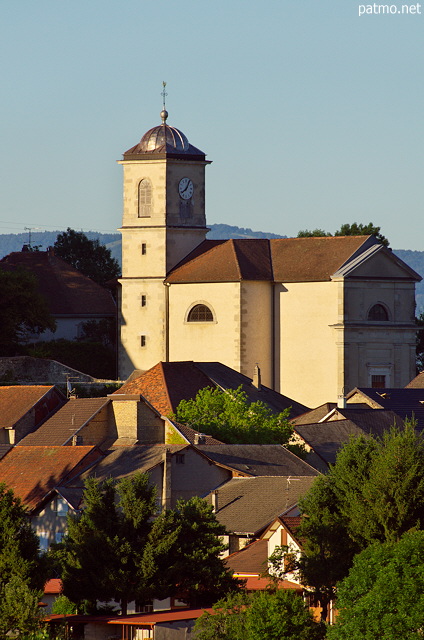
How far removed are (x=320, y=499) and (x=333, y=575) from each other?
3135 mm

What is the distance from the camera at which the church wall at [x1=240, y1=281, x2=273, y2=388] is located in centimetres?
8662

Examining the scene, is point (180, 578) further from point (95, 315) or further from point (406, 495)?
point (95, 315)

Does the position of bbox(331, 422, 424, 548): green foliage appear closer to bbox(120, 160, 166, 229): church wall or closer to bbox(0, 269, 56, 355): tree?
bbox(0, 269, 56, 355): tree

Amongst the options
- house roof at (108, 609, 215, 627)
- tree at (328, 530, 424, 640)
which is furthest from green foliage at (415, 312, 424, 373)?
tree at (328, 530, 424, 640)

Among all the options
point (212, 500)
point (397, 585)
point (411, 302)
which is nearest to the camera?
point (397, 585)

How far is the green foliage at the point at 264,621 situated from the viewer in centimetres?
4469

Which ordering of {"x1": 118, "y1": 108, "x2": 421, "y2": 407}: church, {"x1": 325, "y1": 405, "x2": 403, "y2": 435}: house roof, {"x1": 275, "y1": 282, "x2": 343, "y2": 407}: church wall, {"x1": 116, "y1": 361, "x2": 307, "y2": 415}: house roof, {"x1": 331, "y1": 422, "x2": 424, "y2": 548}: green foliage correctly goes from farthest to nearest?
{"x1": 118, "y1": 108, "x2": 421, "y2": 407}: church, {"x1": 275, "y1": 282, "x2": 343, "y2": 407}: church wall, {"x1": 116, "y1": 361, "x2": 307, "y2": 415}: house roof, {"x1": 325, "y1": 405, "x2": 403, "y2": 435}: house roof, {"x1": 331, "y1": 422, "x2": 424, "y2": 548}: green foliage

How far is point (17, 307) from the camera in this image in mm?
86938

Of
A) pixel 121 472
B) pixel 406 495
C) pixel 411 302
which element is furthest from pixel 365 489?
pixel 411 302

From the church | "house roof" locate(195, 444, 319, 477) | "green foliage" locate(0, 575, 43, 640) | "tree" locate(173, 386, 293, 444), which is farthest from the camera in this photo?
the church

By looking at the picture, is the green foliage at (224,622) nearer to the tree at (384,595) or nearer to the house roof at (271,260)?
the tree at (384,595)

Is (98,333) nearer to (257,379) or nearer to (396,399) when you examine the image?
(257,379)

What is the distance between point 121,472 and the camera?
6334 centimetres

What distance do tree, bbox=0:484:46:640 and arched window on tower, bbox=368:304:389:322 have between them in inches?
1493
